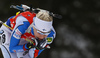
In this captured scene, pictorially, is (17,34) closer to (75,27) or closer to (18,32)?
Answer: (18,32)

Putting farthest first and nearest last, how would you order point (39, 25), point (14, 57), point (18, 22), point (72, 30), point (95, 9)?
point (72, 30)
point (95, 9)
point (14, 57)
point (18, 22)
point (39, 25)

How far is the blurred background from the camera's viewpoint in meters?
3.87

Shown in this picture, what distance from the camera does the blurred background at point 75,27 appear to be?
387cm

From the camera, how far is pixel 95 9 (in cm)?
380

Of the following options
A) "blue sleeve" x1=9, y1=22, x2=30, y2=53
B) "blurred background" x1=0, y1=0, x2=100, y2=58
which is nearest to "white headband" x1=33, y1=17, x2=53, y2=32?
"blue sleeve" x1=9, y1=22, x2=30, y2=53

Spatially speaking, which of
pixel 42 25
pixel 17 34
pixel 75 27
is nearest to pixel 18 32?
pixel 17 34

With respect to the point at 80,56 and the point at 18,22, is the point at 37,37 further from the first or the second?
the point at 80,56

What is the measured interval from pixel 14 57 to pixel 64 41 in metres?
2.34

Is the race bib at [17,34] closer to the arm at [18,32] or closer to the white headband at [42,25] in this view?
the arm at [18,32]

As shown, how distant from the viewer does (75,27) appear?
4.12 metres

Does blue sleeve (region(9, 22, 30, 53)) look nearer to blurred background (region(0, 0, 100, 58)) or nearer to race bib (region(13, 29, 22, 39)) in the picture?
race bib (region(13, 29, 22, 39))

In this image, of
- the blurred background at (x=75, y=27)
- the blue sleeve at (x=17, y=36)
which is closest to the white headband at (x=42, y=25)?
the blue sleeve at (x=17, y=36)

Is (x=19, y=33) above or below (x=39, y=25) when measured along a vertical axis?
below

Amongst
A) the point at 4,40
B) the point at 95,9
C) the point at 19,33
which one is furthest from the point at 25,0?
the point at 19,33
